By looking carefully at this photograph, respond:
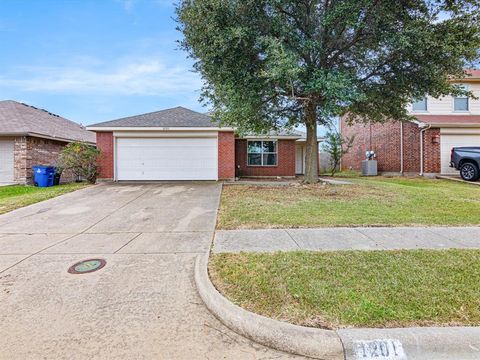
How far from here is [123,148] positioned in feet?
49.7

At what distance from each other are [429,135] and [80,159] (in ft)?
60.2

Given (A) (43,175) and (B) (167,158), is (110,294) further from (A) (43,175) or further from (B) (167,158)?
(A) (43,175)

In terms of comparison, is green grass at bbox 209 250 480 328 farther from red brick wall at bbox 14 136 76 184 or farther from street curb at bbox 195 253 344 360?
red brick wall at bbox 14 136 76 184

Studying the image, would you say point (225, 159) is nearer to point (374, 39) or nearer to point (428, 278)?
point (374, 39)

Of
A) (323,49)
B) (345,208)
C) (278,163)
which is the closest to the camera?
(345,208)

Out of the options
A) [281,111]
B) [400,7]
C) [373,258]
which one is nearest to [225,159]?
[281,111]

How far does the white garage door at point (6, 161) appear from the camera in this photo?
14789 mm

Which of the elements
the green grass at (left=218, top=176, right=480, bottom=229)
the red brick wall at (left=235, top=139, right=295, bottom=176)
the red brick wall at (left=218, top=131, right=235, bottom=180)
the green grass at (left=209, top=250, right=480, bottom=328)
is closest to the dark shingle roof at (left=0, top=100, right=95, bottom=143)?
the red brick wall at (left=218, top=131, right=235, bottom=180)

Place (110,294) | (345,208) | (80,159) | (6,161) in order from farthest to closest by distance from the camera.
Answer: (6,161) → (80,159) → (345,208) → (110,294)

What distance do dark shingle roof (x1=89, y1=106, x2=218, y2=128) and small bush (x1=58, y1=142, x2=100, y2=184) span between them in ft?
4.55

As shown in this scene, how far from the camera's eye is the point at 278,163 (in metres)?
18.1

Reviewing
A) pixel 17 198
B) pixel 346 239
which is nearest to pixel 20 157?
pixel 17 198

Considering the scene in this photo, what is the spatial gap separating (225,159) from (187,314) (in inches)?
491

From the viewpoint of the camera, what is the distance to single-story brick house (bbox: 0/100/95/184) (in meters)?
14.7
